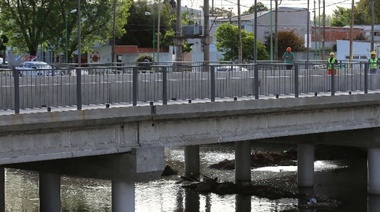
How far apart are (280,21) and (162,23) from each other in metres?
14.9

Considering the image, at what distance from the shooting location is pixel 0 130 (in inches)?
821

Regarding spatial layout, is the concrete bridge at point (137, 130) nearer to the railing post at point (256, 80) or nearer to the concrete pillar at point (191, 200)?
the railing post at point (256, 80)

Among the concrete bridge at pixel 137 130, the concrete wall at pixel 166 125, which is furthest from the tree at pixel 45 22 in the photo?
the concrete wall at pixel 166 125

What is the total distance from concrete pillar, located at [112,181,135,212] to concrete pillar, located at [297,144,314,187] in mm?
13277

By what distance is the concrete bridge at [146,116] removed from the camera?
22.2 meters

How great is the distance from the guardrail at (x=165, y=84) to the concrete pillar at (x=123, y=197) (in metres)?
2.12

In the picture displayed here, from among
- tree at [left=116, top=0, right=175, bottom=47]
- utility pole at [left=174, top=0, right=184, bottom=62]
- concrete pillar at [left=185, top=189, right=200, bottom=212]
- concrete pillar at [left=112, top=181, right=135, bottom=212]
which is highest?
tree at [left=116, top=0, right=175, bottom=47]

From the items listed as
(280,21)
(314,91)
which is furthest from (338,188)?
(280,21)

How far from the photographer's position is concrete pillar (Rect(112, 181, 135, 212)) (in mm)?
24562

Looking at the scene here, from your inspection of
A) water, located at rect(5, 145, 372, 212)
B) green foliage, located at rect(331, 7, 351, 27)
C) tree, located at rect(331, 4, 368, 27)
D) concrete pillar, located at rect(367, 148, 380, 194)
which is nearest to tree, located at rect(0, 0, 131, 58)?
water, located at rect(5, 145, 372, 212)

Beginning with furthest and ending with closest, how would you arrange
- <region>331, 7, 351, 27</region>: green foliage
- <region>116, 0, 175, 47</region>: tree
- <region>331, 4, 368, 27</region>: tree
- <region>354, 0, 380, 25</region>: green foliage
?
1. <region>331, 7, 351, 27</region>: green foliage
2. <region>331, 4, 368, 27</region>: tree
3. <region>354, 0, 380, 25</region>: green foliage
4. <region>116, 0, 175, 47</region>: tree

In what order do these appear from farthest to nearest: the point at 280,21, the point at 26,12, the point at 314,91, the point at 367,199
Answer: the point at 280,21, the point at 26,12, the point at 367,199, the point at 314,91

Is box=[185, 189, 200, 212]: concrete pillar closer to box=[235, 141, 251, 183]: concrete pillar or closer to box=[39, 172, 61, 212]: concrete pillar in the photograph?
box=[235, 141, 251, 183]: concrete pillar

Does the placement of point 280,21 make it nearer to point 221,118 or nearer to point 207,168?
point 207,168
